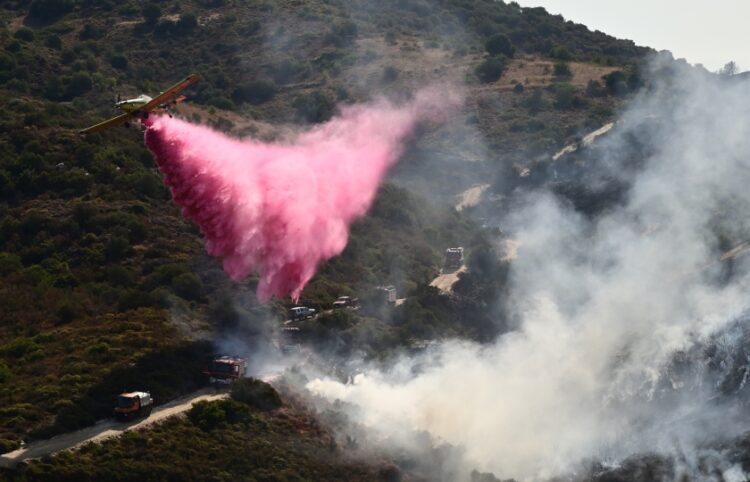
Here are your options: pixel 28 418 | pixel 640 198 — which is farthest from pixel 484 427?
pixel 640 198

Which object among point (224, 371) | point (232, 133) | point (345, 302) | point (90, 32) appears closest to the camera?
point (224, 371)

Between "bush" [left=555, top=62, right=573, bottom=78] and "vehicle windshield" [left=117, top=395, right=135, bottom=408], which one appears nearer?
"vehicle windshield" [left=117, top=395, right=135, bottom=408]

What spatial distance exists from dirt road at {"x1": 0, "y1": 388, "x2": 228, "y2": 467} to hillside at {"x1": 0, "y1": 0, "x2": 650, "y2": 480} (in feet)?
2.84

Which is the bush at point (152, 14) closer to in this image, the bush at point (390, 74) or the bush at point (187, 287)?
the bush at point (390, 74)

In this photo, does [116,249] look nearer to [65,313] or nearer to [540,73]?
[65,313]

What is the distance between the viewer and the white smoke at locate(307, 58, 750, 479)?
72438 millimetres

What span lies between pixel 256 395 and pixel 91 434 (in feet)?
38.2

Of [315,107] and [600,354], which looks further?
[315,107]

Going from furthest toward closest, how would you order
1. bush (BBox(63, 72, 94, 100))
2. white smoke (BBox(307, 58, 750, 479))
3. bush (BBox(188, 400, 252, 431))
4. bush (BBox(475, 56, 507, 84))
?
bush (BBox(475, 56, 507, 84))
bush (BBox(63, 72, 94, 100))
white smoke (BBox(307, 58, 750, 479))
bush (BBox(188, 400, 252, 431))

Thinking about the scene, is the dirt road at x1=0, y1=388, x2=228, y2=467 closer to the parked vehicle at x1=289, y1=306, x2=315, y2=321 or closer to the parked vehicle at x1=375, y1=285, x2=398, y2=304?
the parked vehicle at x1=289, y1=306, x2=315, y2=321

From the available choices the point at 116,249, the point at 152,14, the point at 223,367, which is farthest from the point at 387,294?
the point at 152,14

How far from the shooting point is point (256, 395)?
2766 inches

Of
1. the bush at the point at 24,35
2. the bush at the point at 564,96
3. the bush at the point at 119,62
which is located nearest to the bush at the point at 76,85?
the bush at the point at 119,62

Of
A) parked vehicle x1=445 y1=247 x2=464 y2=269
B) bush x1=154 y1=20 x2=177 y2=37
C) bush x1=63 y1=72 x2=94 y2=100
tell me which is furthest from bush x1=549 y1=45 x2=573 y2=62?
bush x1=63 y1=72 x2=94 y2=100
